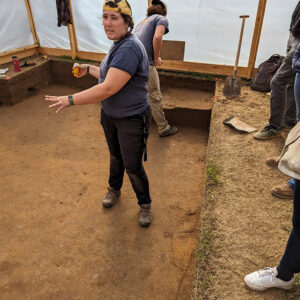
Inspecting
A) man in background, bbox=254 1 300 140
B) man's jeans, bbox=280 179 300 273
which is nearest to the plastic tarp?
man in background, bbox=254 1 300 140

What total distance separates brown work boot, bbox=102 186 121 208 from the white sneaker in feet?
5.68

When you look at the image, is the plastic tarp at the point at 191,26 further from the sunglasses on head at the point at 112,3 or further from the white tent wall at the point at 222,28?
the sunglasses on head at the point at 112,3

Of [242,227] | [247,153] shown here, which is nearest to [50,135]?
[247,153]

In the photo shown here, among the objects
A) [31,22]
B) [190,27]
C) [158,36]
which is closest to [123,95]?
[158,36]

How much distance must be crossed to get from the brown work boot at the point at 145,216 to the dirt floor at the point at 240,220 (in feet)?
2.24

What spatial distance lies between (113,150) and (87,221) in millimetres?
900

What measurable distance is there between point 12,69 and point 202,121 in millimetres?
4289

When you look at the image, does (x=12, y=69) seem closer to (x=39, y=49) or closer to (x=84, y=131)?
(x=39, y=49)

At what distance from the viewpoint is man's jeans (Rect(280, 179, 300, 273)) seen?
1354mm

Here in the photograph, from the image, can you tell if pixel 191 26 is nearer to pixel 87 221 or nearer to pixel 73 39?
pixel 73 39

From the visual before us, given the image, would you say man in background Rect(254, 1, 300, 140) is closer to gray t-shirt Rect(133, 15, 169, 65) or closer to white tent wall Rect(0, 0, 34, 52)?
gray t-shirt Rect(133, 15, 169, 65)

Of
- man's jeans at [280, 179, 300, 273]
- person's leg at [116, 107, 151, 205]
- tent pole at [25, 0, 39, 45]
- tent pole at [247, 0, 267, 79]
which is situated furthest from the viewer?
tent pole at [25, 0, 39, 45]

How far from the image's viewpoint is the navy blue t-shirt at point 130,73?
72.9 inches

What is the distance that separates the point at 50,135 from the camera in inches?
182
